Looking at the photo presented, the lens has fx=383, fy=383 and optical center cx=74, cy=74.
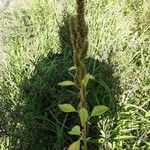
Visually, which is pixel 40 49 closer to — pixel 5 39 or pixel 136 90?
pixel 5 39

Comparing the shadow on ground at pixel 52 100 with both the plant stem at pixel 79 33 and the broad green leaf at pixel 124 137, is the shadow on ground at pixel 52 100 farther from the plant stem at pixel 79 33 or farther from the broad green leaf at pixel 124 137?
the plant stem at pixel 79 33

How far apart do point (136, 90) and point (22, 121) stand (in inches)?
34.5

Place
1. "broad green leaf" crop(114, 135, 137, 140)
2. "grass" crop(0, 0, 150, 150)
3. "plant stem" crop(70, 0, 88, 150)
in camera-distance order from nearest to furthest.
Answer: "plant stem" crop(70, 0, 88, 150), "broad green leaf" crop(114, 135, 137, 140), "grass" crop(0, 0, 150, 150)

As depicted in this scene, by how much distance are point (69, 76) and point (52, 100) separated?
0.79ft

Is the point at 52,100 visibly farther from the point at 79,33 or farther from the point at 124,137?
the point at 79,33

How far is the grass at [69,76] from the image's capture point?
2580mm

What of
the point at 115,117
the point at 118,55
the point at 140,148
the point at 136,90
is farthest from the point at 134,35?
the point at 140,148

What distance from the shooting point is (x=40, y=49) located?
3.36m

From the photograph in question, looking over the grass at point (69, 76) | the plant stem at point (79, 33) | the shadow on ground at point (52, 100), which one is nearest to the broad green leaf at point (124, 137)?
the grass at point (69, 76)

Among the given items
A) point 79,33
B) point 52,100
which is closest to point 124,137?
point 52,100

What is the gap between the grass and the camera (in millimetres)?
2580

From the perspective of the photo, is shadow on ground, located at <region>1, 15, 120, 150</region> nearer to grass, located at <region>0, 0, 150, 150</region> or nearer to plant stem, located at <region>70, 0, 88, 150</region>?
grass, located at <region>0, 0, 150, 150</region>

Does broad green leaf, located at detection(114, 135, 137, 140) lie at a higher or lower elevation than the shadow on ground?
lower

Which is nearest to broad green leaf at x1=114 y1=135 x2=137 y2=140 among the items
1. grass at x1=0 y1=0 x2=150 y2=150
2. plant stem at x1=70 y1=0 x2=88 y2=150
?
grass at x1=0 y1=0 x2=150 y2=150
